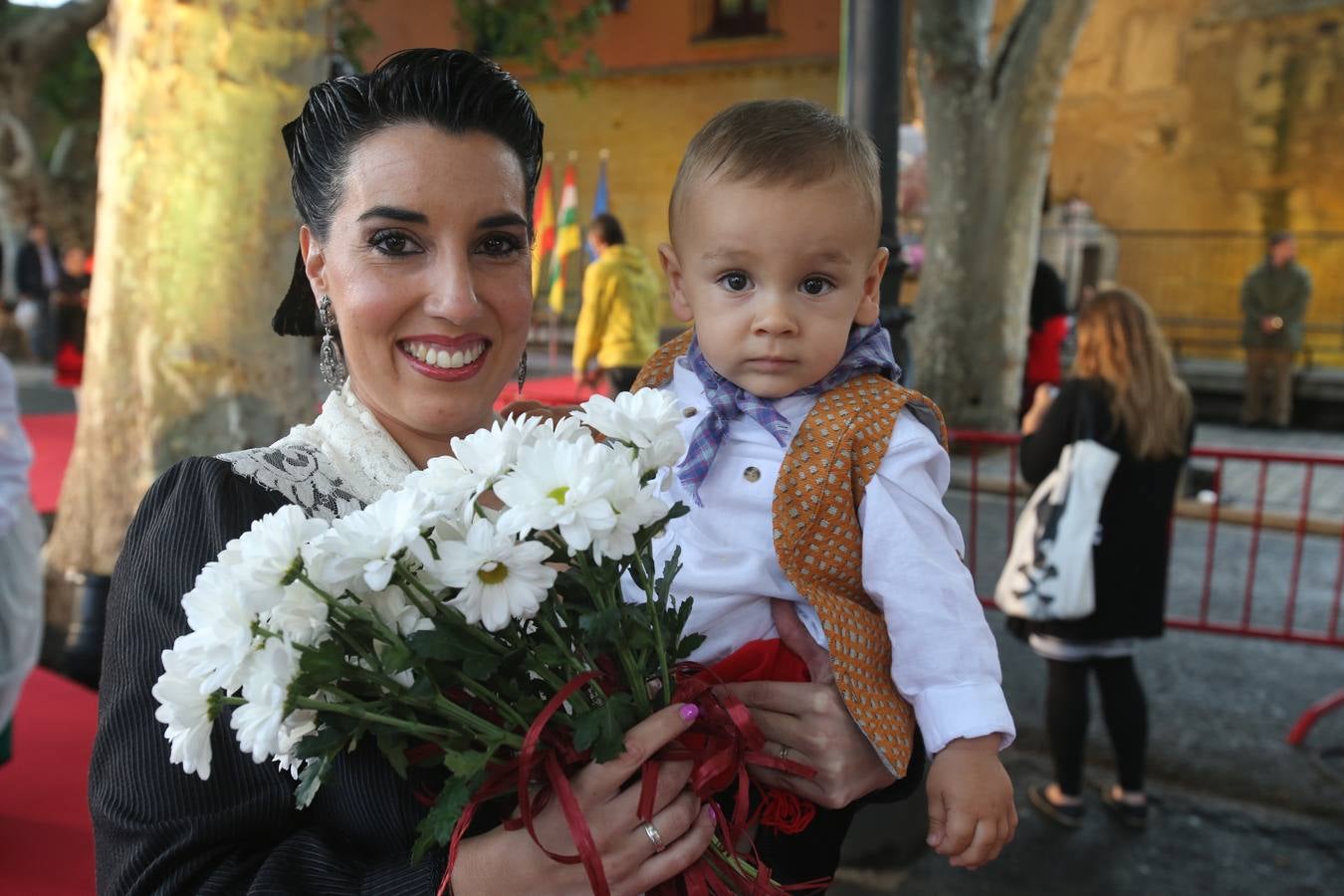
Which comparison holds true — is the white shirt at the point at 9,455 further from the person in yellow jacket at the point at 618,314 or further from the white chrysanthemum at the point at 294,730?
the person in yellow jacket at the point at 618,314

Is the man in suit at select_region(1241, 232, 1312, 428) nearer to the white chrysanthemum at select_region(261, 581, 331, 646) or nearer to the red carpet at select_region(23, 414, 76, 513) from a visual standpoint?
the red carpet at select_region(23, 414, 76, 513)

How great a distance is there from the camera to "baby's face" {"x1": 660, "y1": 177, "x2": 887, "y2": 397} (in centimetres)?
164

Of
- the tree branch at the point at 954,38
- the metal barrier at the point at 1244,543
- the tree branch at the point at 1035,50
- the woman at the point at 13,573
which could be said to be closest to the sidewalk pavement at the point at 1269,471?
the metal barrier at the point at 1244,543

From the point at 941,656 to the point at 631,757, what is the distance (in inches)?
22.7

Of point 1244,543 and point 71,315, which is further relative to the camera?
point 71,315

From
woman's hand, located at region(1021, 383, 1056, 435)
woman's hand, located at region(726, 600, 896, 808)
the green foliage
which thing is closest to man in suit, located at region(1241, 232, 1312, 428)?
woman's hand, located at region(1021, 383, 1056, 435)

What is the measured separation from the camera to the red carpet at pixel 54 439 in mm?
7508

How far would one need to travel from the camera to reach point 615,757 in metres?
1.17

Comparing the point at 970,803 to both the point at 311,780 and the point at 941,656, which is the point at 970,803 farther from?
the point at 311,780

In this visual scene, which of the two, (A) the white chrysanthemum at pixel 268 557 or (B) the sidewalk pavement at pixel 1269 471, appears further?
(B) the sidewalk pavement at pixel 1269 471

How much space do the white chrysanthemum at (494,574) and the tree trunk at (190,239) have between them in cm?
398

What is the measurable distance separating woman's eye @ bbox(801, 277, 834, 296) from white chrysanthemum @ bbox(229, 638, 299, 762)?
1006 millimetres

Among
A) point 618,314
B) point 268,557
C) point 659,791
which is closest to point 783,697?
point 659,791

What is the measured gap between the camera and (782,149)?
64.5 inches
